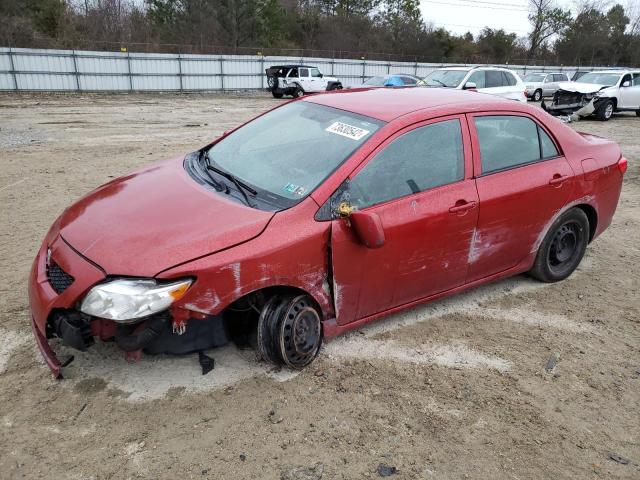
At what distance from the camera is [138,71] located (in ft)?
84.8

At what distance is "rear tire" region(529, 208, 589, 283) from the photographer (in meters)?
4.22

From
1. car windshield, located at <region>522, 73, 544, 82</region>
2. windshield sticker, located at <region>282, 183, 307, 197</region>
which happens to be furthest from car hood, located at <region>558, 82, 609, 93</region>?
windshield sticker, located at <region>282, 183, 307, 197</region>

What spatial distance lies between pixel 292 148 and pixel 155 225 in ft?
3.59

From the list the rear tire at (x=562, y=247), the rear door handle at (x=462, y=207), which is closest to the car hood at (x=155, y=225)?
the rear door handle at (x=462, y=207)

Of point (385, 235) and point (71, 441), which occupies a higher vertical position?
point (385, 235)

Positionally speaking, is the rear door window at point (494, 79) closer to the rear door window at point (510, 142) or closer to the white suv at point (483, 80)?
the white suv at point (483, 80)

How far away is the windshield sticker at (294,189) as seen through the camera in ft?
9.89

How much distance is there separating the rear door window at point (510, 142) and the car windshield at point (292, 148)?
91 cm

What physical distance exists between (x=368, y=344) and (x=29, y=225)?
402 centimetres

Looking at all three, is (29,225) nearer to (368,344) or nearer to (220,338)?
(220,338)

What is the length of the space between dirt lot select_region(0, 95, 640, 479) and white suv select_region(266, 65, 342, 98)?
21520mm

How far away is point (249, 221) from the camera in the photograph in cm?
281

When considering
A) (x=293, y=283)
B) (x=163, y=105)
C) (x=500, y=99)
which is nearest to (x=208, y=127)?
A: (x=163, y=105)

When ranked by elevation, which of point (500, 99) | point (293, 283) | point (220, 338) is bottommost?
point (220, 338)
